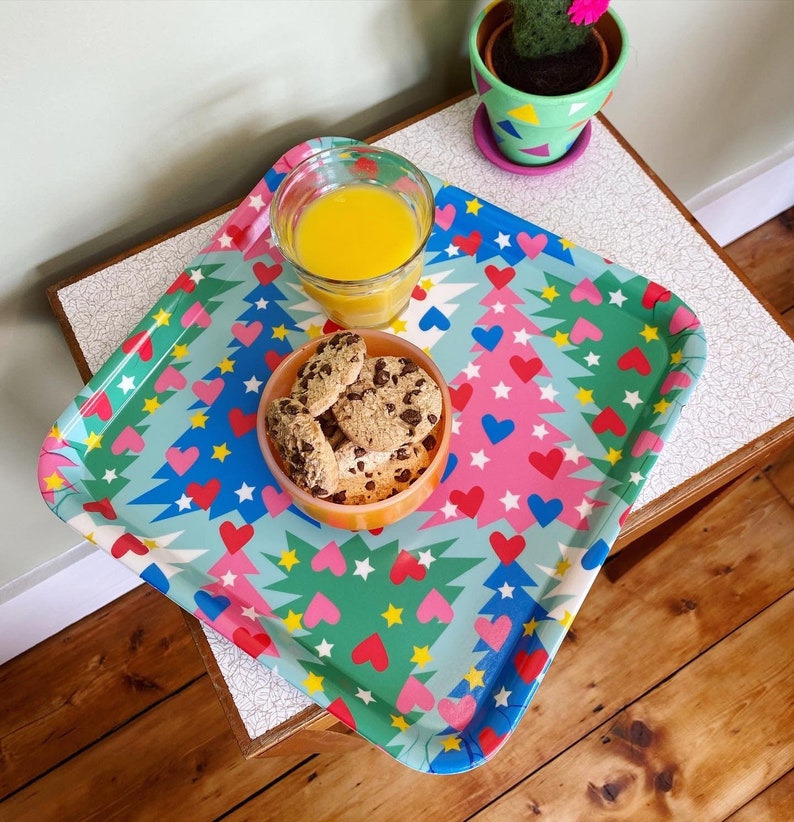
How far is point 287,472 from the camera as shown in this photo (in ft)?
2.11

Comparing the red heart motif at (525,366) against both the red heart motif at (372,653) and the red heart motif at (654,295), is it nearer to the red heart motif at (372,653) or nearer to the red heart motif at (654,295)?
the red heart motif at (654,295)

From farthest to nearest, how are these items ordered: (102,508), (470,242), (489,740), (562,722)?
(562,722) → (470,242) → (102,508) → (489,740)

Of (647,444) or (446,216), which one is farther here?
(446,216)

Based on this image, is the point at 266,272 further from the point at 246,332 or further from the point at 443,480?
the point at 443,480

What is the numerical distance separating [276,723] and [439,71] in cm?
75

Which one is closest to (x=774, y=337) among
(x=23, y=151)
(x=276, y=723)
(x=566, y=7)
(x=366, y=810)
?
(x=566, y=7)

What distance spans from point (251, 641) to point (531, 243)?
1.59 ft

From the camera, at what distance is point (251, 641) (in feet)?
2.10

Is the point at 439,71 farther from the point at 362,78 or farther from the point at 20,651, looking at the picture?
the point at 20,651

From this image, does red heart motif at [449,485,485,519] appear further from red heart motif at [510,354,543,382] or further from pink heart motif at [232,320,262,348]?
pink heart motif at [232,320,262,348]

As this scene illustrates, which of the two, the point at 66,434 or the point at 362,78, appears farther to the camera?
the point at 362,78

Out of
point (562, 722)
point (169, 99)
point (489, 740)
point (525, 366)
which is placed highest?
point (169, 99)

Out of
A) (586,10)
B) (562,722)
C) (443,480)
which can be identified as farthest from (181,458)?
(562,722)

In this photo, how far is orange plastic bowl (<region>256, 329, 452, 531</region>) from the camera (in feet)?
2.06
